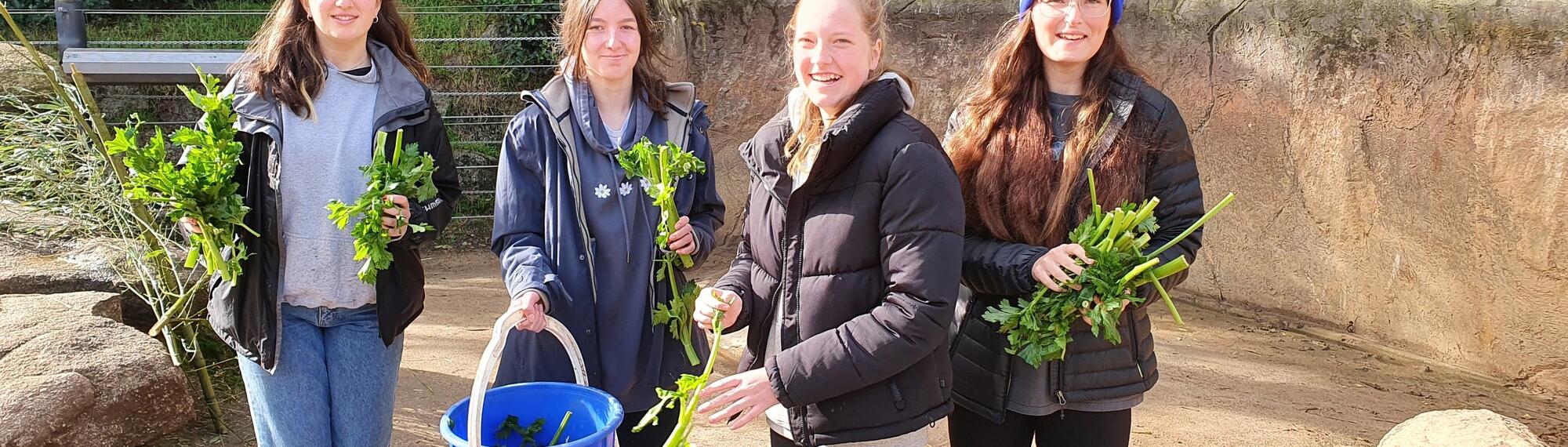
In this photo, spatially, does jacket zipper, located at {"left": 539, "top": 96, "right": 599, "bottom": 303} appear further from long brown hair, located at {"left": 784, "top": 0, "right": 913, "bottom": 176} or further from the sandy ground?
the sandy ground

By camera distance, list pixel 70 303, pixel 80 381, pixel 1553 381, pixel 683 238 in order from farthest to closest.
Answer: pixel 1553 381 < pixel 70 303 < pixel 80 381 < pixel 683 238

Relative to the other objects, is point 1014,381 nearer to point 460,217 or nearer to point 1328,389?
point 1328,389

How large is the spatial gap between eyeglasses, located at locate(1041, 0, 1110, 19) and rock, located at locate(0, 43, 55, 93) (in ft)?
12.4

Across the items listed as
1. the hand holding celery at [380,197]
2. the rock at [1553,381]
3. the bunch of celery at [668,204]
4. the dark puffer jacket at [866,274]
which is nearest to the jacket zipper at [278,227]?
the hand holding celery at [380,197]

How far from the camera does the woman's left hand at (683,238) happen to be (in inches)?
101

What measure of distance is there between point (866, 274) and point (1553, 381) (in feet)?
12.9

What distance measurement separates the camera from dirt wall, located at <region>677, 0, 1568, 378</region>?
A: 473cm

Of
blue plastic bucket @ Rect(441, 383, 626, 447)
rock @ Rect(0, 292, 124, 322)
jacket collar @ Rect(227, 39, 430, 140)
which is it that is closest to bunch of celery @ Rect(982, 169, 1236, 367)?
blue plastic bucket @ Rect(441, 383, 626, 447)

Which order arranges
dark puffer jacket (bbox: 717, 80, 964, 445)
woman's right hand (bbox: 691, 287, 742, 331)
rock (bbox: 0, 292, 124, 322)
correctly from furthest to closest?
rock (bbox: 0, 292, 124, 322), woman's right hand (bbox: 691, 287, 742, 331), dark puffer jacket (bbox: 717, 80, 964, 445)

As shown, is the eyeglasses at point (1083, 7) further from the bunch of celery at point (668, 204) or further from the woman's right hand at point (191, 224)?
the woman's right hand at point (191, 224)

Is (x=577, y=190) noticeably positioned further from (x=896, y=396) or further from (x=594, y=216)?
(x=896, y=396)

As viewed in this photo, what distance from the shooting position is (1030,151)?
2.50 meters

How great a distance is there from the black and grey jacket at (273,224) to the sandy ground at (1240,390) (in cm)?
150

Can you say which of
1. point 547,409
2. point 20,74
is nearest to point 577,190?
point 547,409
